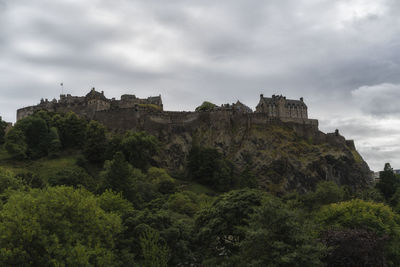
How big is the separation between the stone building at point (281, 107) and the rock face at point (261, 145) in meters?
9.08

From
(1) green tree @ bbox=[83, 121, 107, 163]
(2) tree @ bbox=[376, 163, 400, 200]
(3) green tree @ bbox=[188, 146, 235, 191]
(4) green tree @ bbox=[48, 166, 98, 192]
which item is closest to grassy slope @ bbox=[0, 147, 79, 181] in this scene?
(1) green tree @ bbox=[83, 121, 107, 163]

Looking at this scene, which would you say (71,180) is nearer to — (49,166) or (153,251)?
(49,166)

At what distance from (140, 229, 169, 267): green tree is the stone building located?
313ft

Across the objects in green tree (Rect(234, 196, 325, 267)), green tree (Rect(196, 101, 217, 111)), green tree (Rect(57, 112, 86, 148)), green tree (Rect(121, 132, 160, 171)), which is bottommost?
green tree (Rect(234, 196, 325, 267))

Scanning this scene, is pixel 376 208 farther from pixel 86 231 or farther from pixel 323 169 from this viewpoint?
pixel 323 169

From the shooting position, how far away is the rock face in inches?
4099

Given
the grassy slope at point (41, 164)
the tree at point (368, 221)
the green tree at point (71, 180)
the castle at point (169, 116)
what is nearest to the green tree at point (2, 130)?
the grassy slope at point (41, 164)

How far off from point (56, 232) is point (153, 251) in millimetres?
8168

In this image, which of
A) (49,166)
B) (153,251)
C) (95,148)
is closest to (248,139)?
(95,148)

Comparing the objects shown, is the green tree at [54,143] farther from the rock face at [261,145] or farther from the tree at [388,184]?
the tree at [388,184]

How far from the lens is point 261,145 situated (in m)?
109

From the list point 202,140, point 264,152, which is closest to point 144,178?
point 202,140

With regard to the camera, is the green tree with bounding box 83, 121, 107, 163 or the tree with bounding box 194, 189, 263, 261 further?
the green tree with bounding box 83, 121, 107, 163

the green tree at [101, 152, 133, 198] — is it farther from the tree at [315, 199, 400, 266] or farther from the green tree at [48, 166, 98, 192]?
the tree at [315, 199, 400, 266]
